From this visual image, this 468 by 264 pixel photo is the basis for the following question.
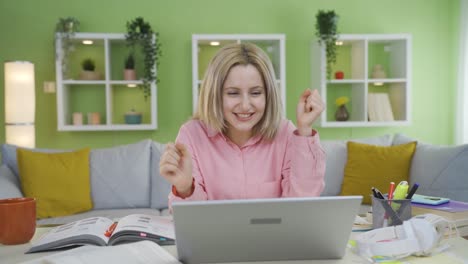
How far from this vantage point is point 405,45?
12.8ft

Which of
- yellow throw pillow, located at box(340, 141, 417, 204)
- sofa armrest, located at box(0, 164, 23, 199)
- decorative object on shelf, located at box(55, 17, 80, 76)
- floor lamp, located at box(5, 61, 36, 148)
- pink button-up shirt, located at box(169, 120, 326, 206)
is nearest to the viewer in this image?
pink button-up shirt, located at box(169, 120, 326, 206)

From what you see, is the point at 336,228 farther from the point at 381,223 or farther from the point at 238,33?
the point at 238,33

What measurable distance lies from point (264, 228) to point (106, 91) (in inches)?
122

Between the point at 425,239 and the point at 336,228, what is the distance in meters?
0.23

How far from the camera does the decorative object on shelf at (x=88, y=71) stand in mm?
3764

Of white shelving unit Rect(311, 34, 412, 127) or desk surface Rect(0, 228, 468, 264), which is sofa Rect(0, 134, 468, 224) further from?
desk surface Rect(0, 228, 468, 264)

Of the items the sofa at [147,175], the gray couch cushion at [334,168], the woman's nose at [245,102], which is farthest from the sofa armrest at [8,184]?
the gray couch cushion at [334,168]

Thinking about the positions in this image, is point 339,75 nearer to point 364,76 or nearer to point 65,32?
point 364,76

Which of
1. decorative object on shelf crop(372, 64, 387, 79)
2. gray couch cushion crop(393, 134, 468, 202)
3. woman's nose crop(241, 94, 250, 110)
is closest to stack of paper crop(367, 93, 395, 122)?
decorative object on shelf crop(372, 64, 387, 79)

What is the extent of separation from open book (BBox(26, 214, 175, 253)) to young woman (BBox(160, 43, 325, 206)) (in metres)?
0.14

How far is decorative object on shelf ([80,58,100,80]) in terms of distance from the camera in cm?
376

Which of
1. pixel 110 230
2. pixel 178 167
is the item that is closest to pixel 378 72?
pixel 178 167

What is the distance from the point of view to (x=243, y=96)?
1423 mm

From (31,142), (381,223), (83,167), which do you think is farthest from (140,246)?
(31,142)
